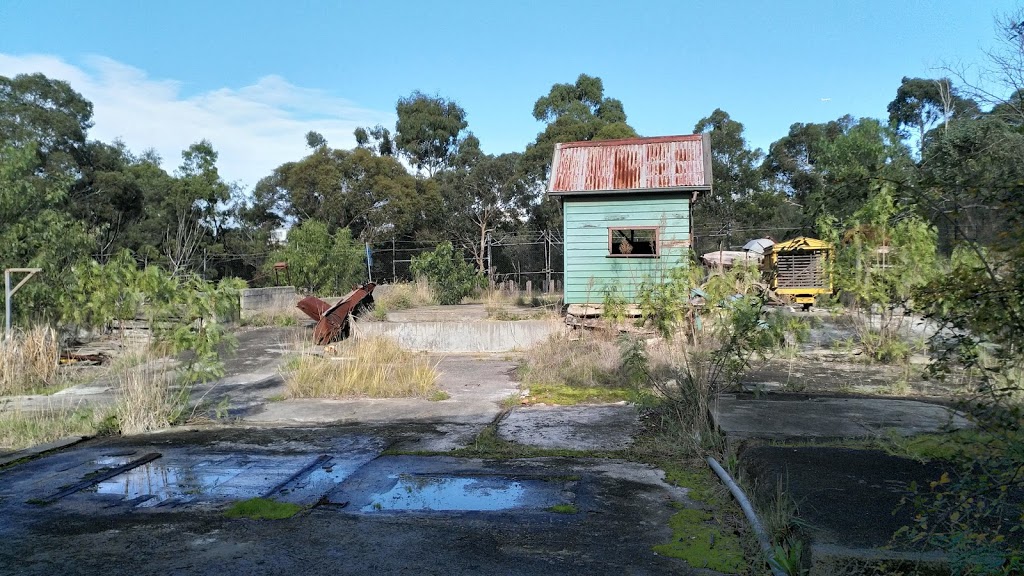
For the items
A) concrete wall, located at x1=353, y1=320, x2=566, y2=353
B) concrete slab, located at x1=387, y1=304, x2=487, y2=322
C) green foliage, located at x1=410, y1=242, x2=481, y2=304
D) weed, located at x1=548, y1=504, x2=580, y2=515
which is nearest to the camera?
weed, located at x1=548, y1=504, x2=580, y2=515

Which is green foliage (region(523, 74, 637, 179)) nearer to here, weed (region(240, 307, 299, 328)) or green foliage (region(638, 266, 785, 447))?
weed (region(240, 307, 299, 328))

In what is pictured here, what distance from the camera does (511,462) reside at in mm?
5629

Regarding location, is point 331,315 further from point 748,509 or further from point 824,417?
point 748,509

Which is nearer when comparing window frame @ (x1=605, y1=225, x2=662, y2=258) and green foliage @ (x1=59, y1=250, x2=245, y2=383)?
green foliage @ (x1=59, y1=250, x2=245, y2=383)

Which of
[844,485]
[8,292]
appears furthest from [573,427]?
[8,292]

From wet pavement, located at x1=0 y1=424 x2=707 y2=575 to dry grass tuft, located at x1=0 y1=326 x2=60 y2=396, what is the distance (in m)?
4.55

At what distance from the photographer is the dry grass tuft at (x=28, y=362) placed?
970 cm

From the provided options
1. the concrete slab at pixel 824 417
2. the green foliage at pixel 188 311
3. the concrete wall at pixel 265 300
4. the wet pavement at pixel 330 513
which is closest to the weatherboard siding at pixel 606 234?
the concrete slab at pixel 824 417

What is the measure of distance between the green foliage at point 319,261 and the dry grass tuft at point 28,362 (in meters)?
11.9

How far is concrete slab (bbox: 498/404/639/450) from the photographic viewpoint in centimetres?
627

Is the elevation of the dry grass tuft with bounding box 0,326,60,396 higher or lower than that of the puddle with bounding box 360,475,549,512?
higher

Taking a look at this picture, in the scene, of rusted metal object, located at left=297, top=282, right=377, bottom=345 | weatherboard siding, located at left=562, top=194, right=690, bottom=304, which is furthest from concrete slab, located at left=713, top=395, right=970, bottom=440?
rusted metal object, located at left=297, top=282, right=377, bottom=345

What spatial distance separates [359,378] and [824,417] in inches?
226

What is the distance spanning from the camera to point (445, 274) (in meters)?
22.6
